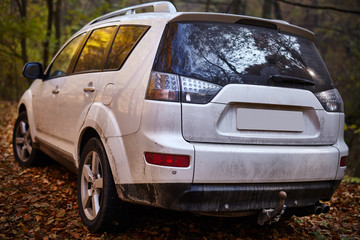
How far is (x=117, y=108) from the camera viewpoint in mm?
2799

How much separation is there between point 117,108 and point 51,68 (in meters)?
2.38

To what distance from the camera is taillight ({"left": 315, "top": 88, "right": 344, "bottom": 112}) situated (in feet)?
9.39

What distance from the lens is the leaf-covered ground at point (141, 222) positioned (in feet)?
10.5

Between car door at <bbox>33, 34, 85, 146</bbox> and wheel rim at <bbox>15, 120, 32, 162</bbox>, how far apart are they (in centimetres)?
55

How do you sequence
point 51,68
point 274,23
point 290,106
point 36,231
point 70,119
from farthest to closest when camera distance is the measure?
point 51,68
point 70,119
point 36,231
point 274,23
point 290,106

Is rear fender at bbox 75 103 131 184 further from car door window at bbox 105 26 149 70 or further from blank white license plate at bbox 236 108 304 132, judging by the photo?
blank white license plate at bbox 236 108 304 132

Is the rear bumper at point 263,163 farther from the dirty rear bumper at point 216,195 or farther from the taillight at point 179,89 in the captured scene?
the taillight at point 179,89

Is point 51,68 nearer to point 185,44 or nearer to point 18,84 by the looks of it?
point 185,44

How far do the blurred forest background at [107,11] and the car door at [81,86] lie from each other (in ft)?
20.5

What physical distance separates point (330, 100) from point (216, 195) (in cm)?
124

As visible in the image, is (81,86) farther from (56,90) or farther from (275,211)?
(275,211)

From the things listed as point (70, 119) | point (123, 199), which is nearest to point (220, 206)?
point (123, 199)

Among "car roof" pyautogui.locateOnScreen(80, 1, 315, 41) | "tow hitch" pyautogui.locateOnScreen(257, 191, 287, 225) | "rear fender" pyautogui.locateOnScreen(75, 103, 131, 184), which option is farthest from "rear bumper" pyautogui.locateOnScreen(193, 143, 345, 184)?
"car roof" pyautogui.locateOnScreen(80, 1, 315, 41)

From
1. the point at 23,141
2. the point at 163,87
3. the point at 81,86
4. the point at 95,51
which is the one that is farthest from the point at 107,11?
the point at 163,87
